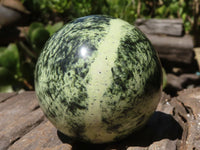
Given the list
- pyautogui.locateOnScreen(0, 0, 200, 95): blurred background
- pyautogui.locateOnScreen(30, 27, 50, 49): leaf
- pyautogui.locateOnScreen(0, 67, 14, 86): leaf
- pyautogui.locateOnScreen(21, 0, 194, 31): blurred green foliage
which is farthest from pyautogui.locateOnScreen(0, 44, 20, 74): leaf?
pyautogui.locateOnScreen(21, 0, 194, 31): blurred green foliage

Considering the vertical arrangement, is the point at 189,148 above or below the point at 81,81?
below

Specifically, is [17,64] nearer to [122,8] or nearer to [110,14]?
[110,14]

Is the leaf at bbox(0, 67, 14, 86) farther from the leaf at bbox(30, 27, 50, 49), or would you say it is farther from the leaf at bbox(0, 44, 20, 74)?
the leaf at bbox(30, 27, 50, 49)

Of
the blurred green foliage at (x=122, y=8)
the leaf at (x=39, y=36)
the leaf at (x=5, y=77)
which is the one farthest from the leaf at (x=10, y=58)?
the blurred green foliage at (x=122, y=8)

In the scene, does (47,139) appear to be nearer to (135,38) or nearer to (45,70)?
(45,70)

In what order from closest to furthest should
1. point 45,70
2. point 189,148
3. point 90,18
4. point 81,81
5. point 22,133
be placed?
point 81,81 → point 45,70 → point 90,18 → point 189,148 → point 22,133

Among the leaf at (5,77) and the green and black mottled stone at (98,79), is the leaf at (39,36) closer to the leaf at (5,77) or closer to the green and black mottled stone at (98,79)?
the leaf at (5,77)

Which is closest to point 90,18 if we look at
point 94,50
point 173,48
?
point 94,50
